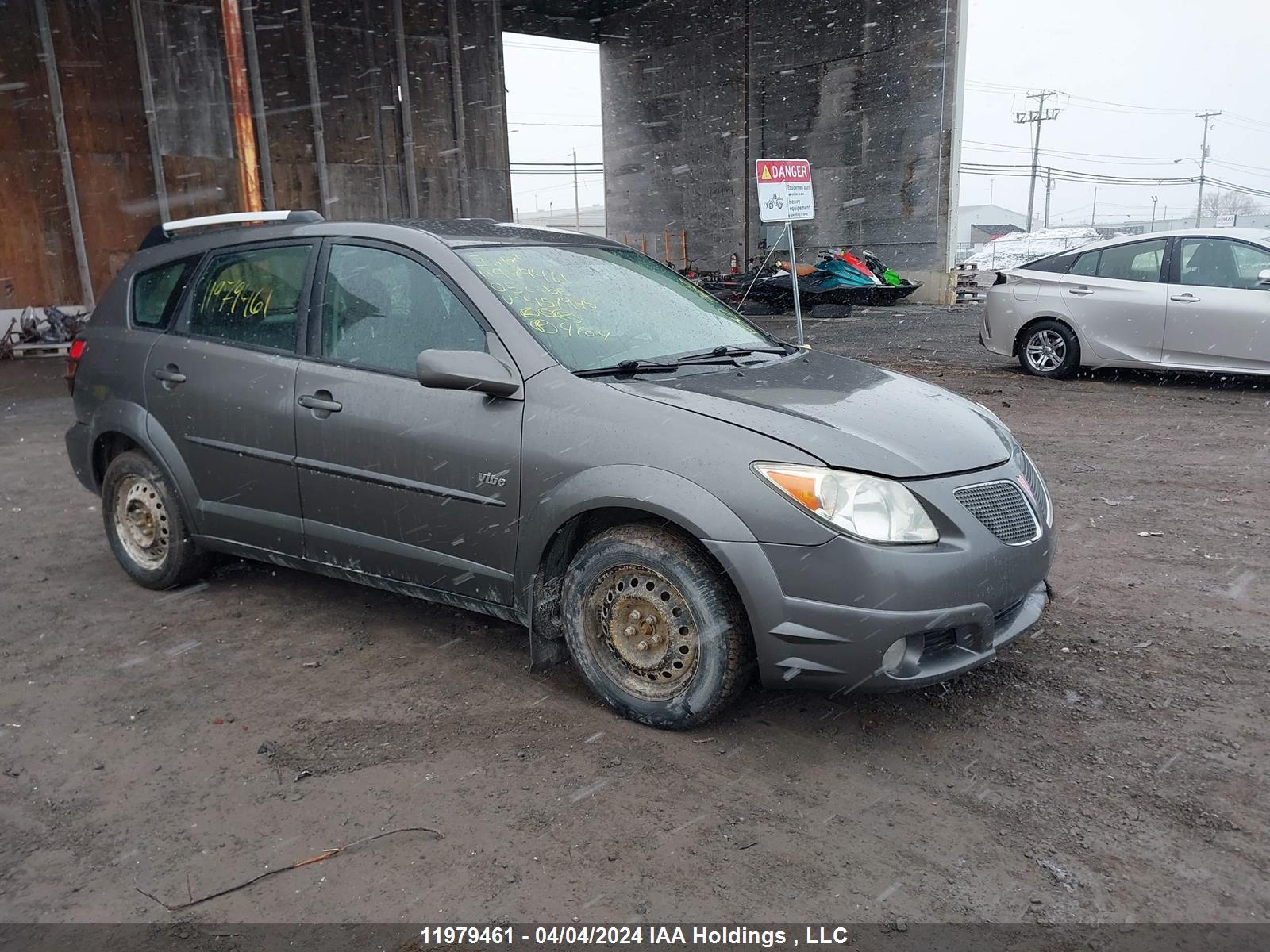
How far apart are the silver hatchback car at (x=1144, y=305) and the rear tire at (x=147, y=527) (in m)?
8.67

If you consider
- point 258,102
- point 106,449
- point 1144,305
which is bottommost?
point 106,449

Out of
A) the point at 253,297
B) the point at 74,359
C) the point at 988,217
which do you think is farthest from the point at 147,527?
the point at 988,217

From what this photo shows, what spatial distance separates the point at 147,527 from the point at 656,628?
2.83 m

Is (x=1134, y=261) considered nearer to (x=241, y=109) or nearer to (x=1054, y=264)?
(x=1054, y=264)

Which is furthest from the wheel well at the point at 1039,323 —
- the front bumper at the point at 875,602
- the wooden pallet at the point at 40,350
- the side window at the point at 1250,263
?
the wooden pallet at the point at 40,350

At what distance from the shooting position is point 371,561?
3846mm

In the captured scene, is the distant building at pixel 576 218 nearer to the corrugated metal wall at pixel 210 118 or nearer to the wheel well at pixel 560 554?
the corrugated metal wall at pixel 210 118

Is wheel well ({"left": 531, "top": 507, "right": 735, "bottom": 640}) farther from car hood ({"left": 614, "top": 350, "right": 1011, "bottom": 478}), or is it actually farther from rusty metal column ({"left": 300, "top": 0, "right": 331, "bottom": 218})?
rusty metal column ({"left": 300, "top": 0, "right": 331, "bottom": 218})

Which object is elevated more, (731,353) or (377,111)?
(377,111)

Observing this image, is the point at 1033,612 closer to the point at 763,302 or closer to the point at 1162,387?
the point at 1162,387

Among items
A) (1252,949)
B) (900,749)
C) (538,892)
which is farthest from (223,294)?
(1252,949)

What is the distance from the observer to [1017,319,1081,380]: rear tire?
403 inches

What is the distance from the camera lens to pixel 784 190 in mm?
11133

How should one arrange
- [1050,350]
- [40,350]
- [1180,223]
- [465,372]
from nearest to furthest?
[465,372]
[1050,350]
[40,350]
[1180,223]
